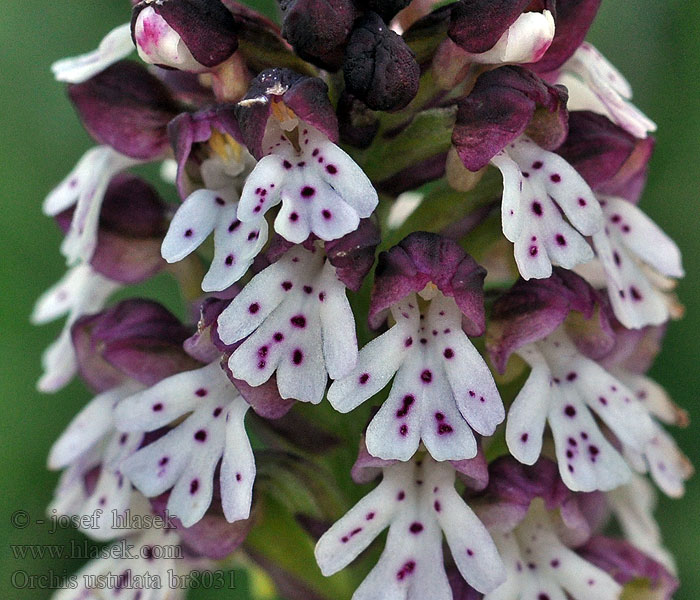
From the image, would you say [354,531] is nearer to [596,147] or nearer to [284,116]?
[284,116]

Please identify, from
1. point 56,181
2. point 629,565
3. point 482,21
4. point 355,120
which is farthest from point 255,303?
point 56,181

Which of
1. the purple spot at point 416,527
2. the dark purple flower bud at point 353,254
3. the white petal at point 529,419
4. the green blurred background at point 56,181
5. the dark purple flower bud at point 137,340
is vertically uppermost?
the dark purple flower bud at point 353,254

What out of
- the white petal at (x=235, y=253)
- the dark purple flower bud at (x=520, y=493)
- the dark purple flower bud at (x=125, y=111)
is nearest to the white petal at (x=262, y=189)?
the white petal at (x=235, y=253)

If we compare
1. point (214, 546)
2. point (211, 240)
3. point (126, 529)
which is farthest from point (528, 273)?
point (126, 529)

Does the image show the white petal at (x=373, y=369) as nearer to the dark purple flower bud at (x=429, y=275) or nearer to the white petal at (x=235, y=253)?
the dark purple flower bud at (x=429, y=275)

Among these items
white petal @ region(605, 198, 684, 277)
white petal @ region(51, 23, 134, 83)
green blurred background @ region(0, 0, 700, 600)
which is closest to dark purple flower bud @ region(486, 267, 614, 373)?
white petal @ region(605, 198, 684, 277)
